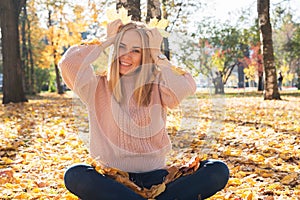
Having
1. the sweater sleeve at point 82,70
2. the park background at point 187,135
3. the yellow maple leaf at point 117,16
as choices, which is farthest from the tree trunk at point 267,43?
the sweater sleeve at point 82,70

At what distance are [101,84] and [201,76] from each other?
1.94 feet

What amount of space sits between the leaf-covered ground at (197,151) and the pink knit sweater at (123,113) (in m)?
0.12

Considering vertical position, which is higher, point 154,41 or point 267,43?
point 267,43

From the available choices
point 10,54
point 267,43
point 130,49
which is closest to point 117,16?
point 130,49

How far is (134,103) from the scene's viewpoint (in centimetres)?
244

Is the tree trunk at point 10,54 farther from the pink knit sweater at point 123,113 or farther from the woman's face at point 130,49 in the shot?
the woman's face at point 130,49

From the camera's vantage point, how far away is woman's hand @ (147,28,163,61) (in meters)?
2.36

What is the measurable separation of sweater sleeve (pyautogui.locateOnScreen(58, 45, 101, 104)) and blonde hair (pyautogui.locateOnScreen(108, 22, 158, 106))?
11 cm

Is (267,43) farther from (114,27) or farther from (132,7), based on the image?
(114,27)

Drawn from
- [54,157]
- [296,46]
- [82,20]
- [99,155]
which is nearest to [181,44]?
[99,155]

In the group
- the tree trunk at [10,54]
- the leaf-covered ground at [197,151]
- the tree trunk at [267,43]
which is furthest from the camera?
the tree trunk at [267,43]

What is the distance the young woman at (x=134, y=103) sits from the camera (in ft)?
7.75

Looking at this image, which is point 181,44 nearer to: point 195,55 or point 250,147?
point 195,55

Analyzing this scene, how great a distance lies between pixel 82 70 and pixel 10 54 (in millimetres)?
10700
